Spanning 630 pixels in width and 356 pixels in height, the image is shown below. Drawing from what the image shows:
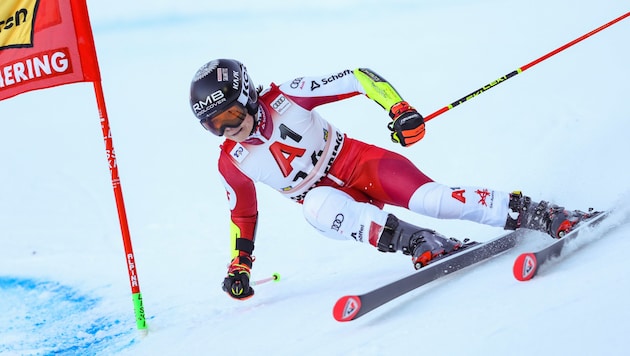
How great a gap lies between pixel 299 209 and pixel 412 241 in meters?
2.24

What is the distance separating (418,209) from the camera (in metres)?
3.12

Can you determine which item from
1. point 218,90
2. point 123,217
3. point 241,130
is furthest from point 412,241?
point 123,217

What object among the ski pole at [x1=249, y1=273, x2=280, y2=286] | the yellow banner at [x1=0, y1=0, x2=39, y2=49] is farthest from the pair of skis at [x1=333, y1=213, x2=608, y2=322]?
the yellow banner at [x1=0, y1=0, x2=39, y2=49]

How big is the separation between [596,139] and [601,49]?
5.98 ft

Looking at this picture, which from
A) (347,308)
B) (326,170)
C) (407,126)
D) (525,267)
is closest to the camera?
(525,267)

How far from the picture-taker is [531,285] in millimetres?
2361

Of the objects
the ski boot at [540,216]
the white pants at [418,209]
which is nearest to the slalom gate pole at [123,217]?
the white pants at [418,209]

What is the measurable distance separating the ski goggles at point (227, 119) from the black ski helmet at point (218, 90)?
Result: 0.05 ft

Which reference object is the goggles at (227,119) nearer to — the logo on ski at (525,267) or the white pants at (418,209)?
the white pants at (418,209)

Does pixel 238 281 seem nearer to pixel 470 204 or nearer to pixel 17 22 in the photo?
pixel 470 204

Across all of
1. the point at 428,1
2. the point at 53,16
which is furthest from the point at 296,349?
the point at 428,1

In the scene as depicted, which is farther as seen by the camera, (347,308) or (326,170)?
(326,170)

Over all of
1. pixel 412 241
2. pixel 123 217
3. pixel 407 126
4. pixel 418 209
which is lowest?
pixel 412 241

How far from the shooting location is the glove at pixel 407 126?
9.77ft
